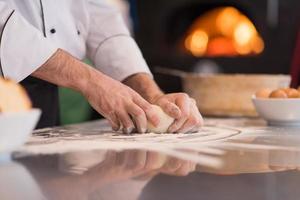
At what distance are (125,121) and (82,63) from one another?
13 cm

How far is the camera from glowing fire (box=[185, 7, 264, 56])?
3.13m

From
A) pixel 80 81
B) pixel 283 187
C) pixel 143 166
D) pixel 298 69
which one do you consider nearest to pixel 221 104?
pixel 298 69

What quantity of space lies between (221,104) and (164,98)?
1.69 feet

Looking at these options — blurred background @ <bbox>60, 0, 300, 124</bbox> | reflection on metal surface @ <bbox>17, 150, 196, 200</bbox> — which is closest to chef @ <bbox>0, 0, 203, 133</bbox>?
reflection on metal surface @ <bbox>17, 150, 196, 200</bbox>

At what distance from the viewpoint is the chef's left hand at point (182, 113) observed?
1038 mm

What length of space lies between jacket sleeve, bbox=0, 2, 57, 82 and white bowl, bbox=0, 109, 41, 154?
0.94ft

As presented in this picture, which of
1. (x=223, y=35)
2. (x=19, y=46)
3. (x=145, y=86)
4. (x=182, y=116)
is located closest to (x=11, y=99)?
(x=19, y=46)

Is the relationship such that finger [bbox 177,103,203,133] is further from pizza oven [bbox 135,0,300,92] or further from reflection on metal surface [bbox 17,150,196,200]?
pizza oven [bbox 135,0,300,92]

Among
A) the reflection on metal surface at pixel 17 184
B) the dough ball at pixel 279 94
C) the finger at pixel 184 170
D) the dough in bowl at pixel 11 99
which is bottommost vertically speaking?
the dough ball at pixel 279 94

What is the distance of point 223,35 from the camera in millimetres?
3291

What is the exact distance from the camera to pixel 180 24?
11.1 ft

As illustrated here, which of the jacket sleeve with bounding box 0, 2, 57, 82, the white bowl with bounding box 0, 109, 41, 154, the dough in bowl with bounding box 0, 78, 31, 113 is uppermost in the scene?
the jacket sleeve with bounding box 0, 2, 57, 82

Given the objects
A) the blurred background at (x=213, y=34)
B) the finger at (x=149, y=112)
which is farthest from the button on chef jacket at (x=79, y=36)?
the blurred background at (x=213, y=34)

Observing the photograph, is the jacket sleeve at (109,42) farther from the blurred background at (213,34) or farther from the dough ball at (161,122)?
the blurred background at (213,34)
